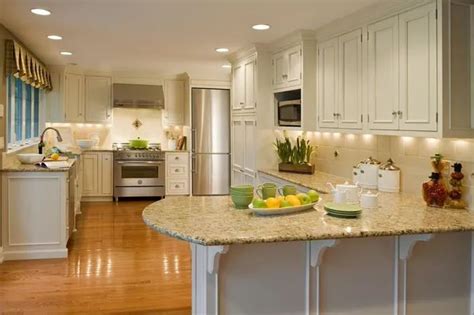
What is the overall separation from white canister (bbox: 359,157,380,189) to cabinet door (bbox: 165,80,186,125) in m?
5.29

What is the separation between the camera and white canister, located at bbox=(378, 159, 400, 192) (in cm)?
377

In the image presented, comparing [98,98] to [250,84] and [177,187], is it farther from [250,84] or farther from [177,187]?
[250,84]

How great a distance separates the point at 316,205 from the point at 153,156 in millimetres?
5759

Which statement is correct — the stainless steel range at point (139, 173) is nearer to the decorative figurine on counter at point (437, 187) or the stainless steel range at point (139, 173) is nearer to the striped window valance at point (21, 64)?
the striped window valance at point (21, 64)

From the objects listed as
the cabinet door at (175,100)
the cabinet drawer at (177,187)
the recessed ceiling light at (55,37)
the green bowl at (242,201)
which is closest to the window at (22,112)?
A: the recessed ceiling light at (55,37)

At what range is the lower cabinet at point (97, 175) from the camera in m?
8.24

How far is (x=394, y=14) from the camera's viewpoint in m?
3.39

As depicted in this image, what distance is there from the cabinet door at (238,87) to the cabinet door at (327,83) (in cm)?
151

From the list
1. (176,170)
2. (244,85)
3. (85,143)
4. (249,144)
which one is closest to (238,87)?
(244,85)

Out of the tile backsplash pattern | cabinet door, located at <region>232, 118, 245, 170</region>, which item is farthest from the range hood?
the tile backsplash pattern

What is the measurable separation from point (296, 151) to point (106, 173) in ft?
14.2

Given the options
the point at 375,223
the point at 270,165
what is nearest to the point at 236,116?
the point at 270,165

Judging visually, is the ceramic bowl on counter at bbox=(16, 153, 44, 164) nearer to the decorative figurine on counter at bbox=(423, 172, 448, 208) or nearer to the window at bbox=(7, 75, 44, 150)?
the window at bbox=(7, 75, 44, 150)

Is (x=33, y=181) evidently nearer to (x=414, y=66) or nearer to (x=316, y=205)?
(x=316, y=205)
